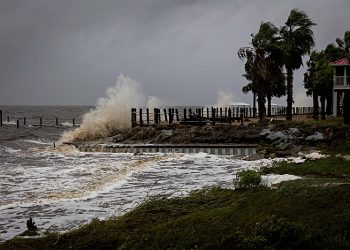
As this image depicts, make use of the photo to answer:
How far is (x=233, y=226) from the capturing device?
787 cm

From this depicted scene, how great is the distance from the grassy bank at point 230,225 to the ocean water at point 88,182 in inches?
75.3

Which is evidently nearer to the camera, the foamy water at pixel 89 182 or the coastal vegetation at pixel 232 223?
the coastal vegetation at pixel 232 223

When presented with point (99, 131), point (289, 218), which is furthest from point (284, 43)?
point (289, 218)

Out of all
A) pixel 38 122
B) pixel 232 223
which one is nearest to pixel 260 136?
pixel 232 223

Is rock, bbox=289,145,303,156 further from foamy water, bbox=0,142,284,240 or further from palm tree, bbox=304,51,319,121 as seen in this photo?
palm tree, bbox=304,51,319,121

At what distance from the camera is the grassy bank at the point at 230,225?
23.3ft

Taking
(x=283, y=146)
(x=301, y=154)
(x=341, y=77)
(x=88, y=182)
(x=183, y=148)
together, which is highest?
(x=341, y=77)

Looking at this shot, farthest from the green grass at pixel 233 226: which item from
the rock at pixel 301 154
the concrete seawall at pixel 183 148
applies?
the concrete seawall at pixel 183 148

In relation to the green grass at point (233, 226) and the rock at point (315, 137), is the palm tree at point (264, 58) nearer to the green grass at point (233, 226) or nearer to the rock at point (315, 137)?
the rock at point (315, 137)

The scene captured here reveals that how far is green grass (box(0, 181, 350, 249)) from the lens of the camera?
7094 millimetres

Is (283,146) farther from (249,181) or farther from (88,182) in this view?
(249,181)

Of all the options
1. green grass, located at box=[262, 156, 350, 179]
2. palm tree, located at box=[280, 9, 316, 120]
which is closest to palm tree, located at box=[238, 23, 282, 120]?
palm tree, located at box=[280, 9, 316, 120]

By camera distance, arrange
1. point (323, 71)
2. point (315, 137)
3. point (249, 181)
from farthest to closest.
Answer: point (323, 71) → point (315, 137) → point (249, 181)

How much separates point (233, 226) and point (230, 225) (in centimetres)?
8
